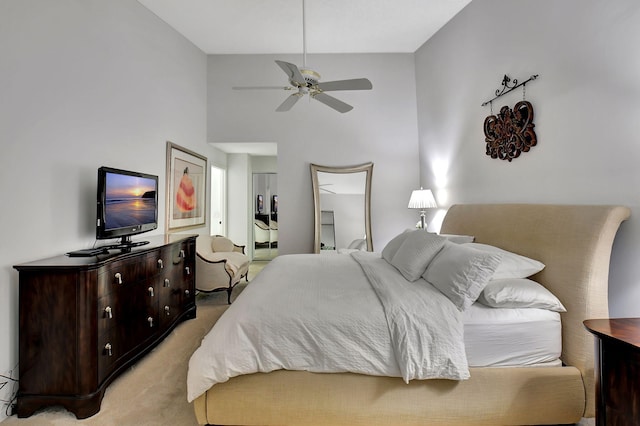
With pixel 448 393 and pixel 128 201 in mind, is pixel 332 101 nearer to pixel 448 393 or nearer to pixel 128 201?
pixel 128 201

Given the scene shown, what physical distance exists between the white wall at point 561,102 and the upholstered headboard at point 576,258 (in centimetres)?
15

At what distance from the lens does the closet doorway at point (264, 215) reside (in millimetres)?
6371

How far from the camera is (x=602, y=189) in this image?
5.78 ft

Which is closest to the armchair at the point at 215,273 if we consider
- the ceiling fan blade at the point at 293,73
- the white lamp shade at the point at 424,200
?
the ceiling fan blade at the point at 293,73

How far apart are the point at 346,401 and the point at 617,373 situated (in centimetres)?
115

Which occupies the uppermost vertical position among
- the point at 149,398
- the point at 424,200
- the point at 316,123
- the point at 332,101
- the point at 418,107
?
the point at 418,107

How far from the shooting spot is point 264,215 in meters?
6.50

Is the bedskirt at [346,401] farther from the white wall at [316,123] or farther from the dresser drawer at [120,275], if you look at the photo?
the white wall at [316,123]

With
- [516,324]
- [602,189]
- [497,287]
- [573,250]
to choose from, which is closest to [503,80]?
[602,189]

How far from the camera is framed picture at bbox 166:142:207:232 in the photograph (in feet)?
11.7

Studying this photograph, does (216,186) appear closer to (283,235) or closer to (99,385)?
(283,235)

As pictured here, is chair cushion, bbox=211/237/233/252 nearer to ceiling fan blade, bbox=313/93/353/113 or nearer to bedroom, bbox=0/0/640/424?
bedroom, bbox=0/0/640/424

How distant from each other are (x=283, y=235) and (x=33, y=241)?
279 centimetres

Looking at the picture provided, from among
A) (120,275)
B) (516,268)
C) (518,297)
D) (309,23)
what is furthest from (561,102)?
(120,275)
